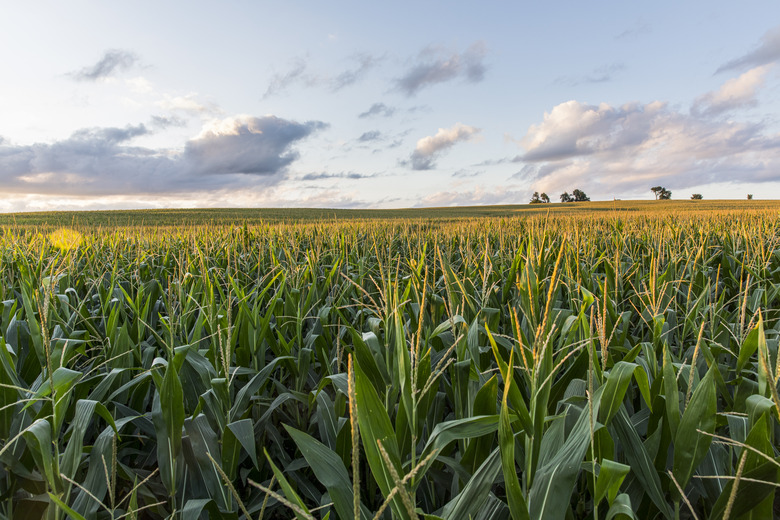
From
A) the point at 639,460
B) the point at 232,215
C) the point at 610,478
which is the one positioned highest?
the point at 232,215

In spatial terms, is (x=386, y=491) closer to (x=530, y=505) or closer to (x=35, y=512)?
(x=530, y=505)

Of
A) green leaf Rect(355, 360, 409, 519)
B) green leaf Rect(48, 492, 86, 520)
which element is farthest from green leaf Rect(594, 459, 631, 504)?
green leaf Rect(48, 492, 86, 520)

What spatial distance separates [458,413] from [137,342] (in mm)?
2127

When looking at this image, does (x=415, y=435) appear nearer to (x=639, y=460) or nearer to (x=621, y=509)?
(x=621, y=509)

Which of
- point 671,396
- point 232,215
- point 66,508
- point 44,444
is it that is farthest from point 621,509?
point 232,215

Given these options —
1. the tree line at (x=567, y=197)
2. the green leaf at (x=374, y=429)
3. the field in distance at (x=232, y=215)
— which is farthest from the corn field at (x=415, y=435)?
the tree line at (x=567, y=197)

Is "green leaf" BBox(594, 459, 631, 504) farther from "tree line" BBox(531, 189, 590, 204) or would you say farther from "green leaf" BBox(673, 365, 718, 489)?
"tree line" BBox(531, 189, 590, 204)

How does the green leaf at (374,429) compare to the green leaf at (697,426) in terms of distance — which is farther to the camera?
the green leaf at (697,426)

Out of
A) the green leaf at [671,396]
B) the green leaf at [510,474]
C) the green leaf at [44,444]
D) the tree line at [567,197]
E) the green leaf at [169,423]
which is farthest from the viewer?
the tree line at [567,197]

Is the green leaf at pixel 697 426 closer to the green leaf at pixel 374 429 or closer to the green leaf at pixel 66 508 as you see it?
the green leaf at pixel 374 429

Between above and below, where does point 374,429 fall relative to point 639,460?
above

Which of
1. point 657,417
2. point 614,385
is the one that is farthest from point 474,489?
point 657,417

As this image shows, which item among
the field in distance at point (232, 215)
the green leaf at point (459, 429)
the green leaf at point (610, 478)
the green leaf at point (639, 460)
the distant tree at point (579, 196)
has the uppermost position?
the distant tree at point (579, 196)

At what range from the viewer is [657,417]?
1.54 metres
